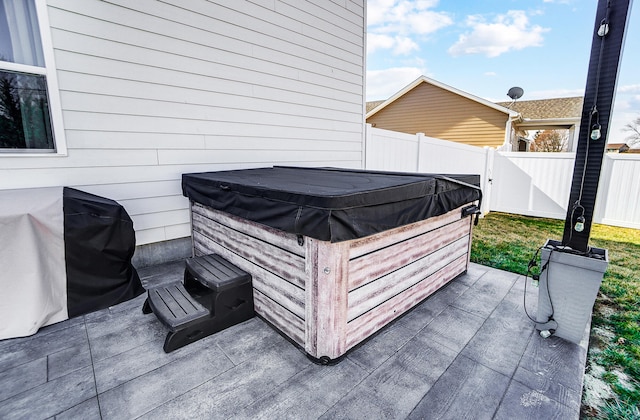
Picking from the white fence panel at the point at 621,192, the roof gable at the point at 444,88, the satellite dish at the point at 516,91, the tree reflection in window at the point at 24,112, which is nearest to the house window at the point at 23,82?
the tree reflection in window at the point at 24,112

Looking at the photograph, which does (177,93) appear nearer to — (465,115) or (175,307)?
(175,307)

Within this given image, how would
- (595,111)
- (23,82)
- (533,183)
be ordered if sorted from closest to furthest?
1. (595,111)
2. (23,82)
3. (533,183)

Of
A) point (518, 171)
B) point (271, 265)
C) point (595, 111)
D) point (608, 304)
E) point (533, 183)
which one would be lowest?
point (608, 304)

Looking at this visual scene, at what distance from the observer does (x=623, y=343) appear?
2055 millimetres

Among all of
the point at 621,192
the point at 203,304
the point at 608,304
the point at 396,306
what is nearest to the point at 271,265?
the point at 203,304

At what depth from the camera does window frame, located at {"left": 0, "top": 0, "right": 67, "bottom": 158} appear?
2369 millimetres

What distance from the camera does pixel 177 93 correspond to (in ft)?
10.2

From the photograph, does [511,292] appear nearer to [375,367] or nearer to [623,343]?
[623,343]

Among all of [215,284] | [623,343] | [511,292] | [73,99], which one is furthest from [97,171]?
[623,343]

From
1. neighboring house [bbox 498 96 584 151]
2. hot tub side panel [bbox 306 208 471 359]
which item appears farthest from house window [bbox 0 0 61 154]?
neighboring house [bbox 498 96 584 151]

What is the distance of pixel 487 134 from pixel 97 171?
1189 cm

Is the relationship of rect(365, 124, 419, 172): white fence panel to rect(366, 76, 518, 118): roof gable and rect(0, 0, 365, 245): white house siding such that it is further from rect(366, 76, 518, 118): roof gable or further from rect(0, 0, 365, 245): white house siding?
rect(366, 76, 518, 118): roof gable

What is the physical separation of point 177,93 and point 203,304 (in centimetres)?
229

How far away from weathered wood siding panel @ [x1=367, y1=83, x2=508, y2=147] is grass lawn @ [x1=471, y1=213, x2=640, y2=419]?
5.85 meters
